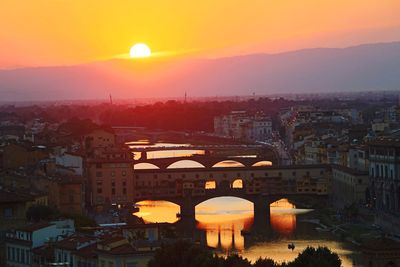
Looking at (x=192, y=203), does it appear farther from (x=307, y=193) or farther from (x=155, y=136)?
(x=155, y=136)

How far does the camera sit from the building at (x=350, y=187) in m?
36.2

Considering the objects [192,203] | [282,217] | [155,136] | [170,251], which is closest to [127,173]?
[192,203]

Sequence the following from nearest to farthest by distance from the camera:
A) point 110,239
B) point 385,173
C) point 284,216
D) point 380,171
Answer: point 110,239 → point 385,173 → point 380,171 → point 284,216

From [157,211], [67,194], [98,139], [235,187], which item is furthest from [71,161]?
[98,139]

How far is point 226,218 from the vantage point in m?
35.5

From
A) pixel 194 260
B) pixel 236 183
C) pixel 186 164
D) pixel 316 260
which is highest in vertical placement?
pixel 194 260

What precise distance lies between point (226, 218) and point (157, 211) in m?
2.81

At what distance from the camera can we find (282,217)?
35.7 metres

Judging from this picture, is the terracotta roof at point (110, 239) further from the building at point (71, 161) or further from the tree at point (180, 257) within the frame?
the building at point (71, 161)

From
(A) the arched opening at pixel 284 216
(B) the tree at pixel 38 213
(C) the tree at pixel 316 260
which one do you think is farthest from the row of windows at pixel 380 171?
(C) the tree at pixel 316 260

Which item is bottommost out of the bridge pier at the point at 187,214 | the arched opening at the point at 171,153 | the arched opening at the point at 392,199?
the arched opening at the point at 171,153

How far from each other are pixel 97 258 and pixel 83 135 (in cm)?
3450

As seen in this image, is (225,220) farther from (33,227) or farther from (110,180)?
(33,227)

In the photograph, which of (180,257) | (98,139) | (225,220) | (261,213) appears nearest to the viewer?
(180,257)
